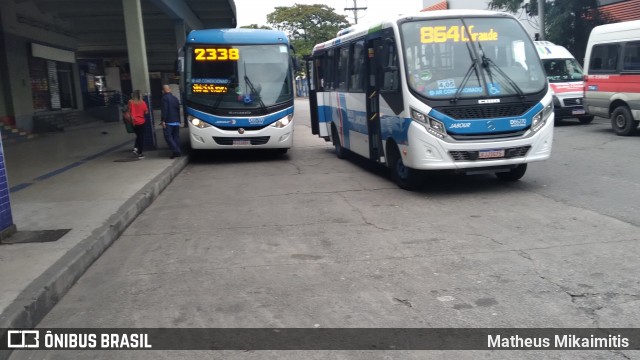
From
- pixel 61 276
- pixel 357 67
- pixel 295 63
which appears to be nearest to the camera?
pixel 61 276

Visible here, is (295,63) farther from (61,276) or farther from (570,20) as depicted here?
(570,20)

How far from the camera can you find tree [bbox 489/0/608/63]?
75.2 feet

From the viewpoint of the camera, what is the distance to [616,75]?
14.7m

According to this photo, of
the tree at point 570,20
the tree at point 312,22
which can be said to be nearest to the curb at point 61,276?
the tree at point 570,20

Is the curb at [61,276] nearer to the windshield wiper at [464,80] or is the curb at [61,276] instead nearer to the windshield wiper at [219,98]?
the windshield wiper at [219,98]

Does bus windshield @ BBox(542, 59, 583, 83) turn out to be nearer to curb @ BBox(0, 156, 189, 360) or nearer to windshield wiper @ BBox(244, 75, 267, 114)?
windshield wiper @ BBox(244, 75, 267, 114)

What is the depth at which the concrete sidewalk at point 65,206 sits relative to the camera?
4.92m

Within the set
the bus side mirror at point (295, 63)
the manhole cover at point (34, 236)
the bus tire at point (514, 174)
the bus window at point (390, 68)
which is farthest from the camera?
the bus side mirror at point (295, 63)

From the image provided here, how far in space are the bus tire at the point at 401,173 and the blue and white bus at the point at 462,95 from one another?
0.02 m

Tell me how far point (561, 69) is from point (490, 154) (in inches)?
483

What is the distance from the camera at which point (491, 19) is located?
9000mm

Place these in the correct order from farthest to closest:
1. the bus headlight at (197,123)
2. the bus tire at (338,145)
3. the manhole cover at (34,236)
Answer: the bus tire at (338,145) → the bus headlight at (197,123) → the manhole cover at (34,236)

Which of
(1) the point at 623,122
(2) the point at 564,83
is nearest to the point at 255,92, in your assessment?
(1) the point at 623,122

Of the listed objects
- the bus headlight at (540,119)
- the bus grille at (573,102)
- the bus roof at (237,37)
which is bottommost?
the bus grille at (573,102)
